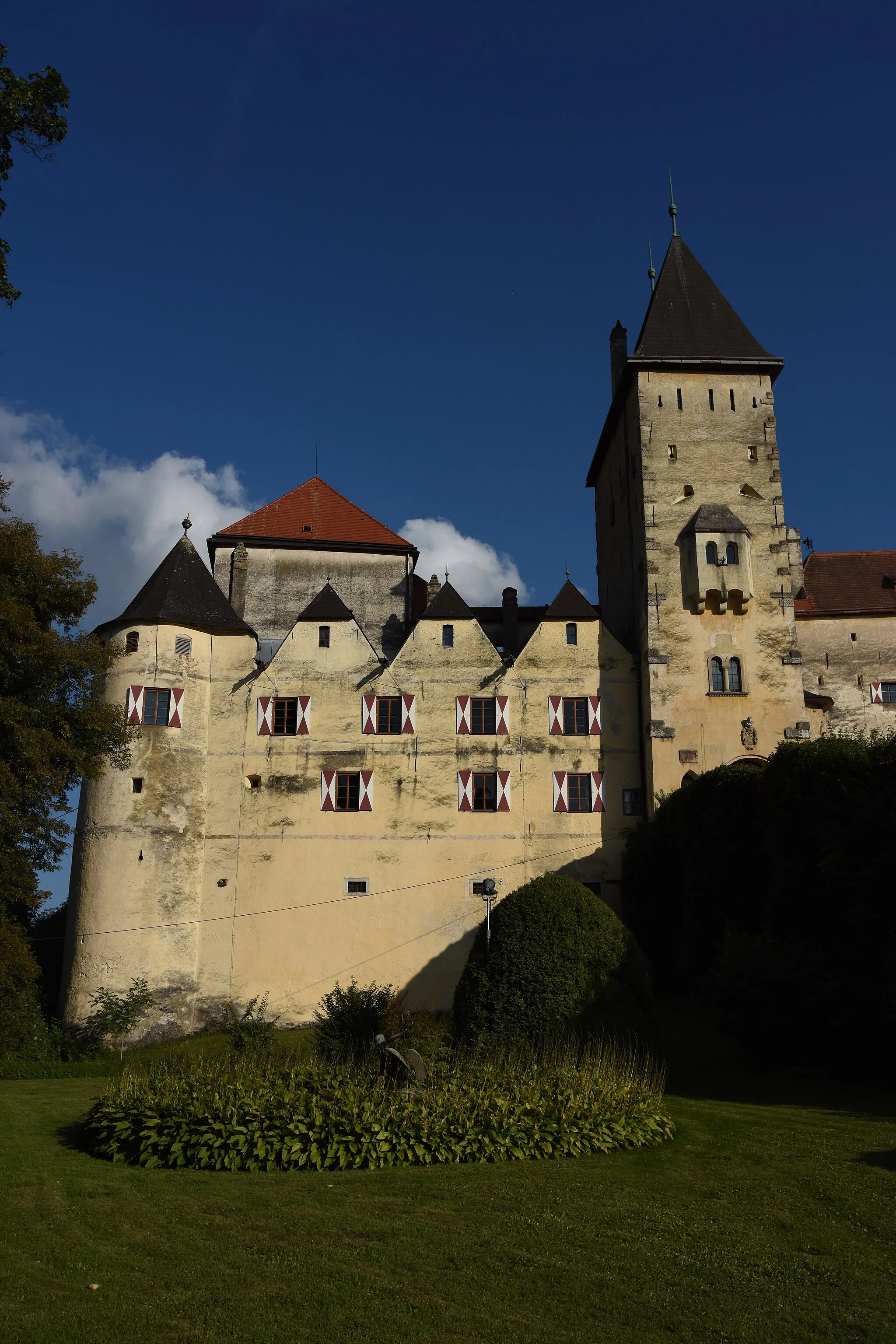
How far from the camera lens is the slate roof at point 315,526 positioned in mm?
38625

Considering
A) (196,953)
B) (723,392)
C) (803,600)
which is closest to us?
(196,953)

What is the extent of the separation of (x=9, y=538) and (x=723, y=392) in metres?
22.5

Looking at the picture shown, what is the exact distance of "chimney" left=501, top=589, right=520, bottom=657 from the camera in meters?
36.7

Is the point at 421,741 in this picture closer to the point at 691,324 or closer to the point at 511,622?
the point at 511,622

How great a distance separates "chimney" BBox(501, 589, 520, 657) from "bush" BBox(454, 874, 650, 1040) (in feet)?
63.7

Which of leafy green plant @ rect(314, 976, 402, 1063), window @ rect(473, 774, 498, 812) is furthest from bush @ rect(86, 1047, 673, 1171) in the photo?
window @ rect(473, 774, 498, 812)

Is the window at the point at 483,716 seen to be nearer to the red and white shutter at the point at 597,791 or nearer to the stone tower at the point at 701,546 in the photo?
the red and white shutter at the point at 597,791

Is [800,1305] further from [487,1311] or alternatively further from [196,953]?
[196,953]

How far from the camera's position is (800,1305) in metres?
7.83

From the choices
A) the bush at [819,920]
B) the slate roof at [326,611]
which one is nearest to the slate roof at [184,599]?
the slate roof at [326,611]

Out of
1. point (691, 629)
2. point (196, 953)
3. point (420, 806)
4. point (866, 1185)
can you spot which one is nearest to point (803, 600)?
point (691, 629)

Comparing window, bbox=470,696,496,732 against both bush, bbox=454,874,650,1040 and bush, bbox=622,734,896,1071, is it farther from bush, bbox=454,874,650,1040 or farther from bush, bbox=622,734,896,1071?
bush, bbox=454,874,650,1040

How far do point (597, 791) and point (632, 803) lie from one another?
109cm

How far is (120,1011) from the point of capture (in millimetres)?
28453
